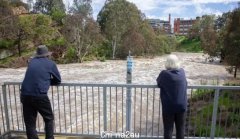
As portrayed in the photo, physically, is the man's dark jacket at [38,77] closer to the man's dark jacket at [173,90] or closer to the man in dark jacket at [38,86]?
the man in dark jacket at [38,86]

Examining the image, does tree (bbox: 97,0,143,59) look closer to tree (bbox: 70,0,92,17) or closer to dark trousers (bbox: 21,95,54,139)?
tree (bbox: 70,0,92,17)

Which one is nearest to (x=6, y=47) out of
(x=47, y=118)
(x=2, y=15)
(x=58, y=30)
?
(x=2, y=15)

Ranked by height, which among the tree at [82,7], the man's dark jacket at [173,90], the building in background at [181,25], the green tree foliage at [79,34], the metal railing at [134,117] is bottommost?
the metal railing at [134,117]

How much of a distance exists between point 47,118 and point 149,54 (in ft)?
102

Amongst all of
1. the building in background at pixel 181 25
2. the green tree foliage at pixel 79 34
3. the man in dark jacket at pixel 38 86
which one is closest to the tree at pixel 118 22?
the green tree foliage at pixel 79 34

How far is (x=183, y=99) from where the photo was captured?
14.3 feet

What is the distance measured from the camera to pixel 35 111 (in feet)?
15.3

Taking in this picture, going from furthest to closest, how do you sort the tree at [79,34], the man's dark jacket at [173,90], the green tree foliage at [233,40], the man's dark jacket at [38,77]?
the tree at [79,34]
the green tree foliage at [233,40]
the man's dark jacket at [38,77]
the man's dark jacket at [173,90]

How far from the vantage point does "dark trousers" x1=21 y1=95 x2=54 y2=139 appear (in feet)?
14.6

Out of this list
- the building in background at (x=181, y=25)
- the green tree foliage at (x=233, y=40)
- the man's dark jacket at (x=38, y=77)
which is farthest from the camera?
the building in background at (x=181, y=25)

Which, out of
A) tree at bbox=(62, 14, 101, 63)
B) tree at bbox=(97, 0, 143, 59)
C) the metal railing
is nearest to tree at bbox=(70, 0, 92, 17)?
tree at bbox=(62, 14, 101, 63)

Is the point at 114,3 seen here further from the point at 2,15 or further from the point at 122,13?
the point at 2,15

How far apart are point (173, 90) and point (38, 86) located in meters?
1.94

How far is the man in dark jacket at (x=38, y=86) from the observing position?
441 centimetres
